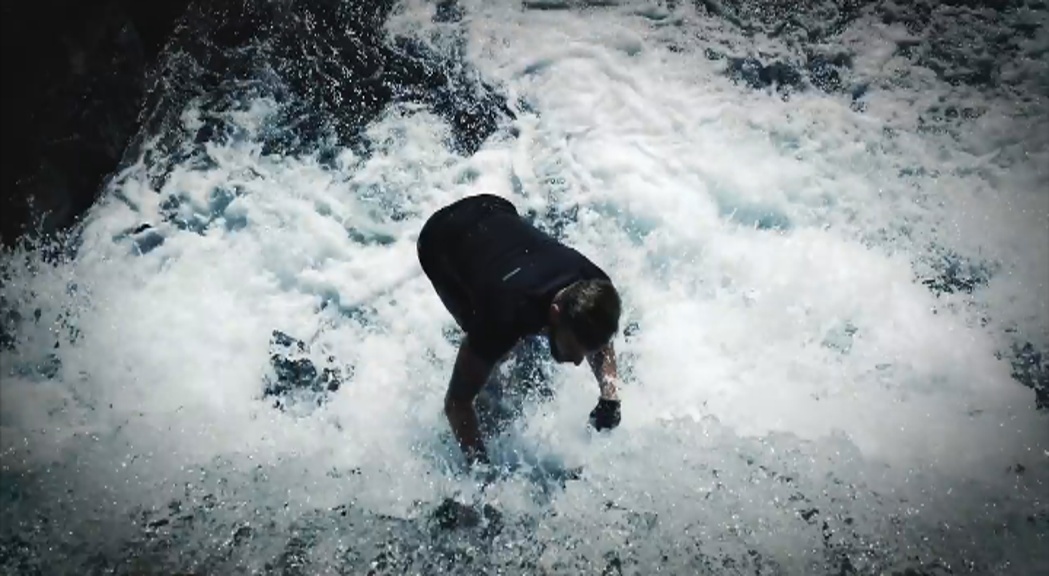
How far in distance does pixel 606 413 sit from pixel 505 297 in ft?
2.57

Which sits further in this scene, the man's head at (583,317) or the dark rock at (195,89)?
the dark rock at (195,89)

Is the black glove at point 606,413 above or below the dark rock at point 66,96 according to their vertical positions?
below

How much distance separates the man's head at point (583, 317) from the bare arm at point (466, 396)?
0.37 m

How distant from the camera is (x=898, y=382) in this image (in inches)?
164

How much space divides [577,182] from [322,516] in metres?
2.83

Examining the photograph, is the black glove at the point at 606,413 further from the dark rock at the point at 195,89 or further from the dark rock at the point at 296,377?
the dark rock at the point at 195,89

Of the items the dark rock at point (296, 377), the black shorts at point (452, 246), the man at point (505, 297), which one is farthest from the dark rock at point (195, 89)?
the man at point (505, 297)

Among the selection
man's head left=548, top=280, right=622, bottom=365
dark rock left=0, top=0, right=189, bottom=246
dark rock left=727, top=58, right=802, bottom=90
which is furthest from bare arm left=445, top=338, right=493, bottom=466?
dark rock left=727, top=58, right=802, bottom=90

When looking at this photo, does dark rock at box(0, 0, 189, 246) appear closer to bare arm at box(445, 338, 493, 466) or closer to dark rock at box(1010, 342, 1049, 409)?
bare arm at box(445, 338, 493, 466)

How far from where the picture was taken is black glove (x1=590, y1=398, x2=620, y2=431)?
3240mm

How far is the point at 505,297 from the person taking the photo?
2.92 metres

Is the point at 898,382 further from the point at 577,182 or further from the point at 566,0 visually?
the point at 566,0

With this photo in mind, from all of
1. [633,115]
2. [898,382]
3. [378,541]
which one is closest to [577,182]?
[633,115]

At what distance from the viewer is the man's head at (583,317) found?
9.08 ft
